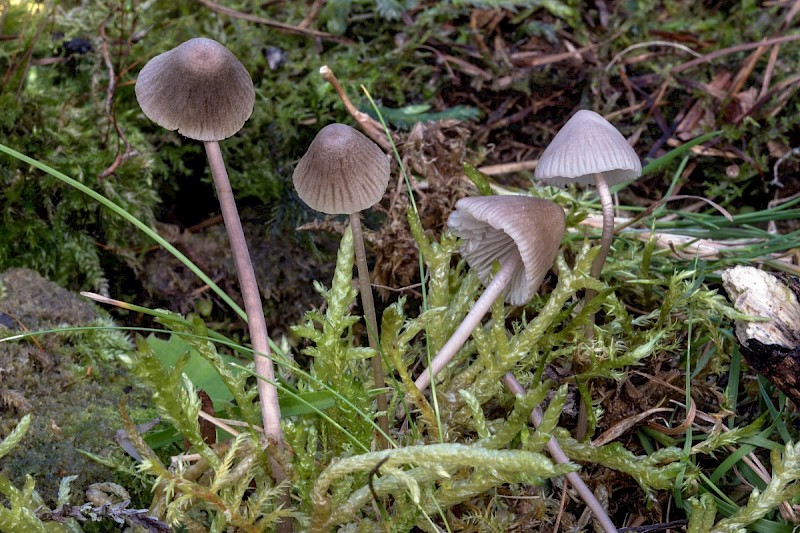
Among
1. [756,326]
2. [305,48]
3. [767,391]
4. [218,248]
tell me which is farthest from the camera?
[305,48]

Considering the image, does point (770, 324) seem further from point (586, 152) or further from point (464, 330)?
point (464, 330)

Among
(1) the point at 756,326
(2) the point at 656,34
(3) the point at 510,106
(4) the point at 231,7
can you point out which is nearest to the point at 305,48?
(4) the point at 231,7

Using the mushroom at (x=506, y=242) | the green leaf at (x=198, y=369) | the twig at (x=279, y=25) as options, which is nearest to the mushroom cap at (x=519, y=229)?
the mushroom at (x=506, y=242)

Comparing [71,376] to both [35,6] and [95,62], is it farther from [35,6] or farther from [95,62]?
[35,6]

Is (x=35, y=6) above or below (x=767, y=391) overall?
above

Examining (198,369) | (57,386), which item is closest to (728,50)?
(198,369)
